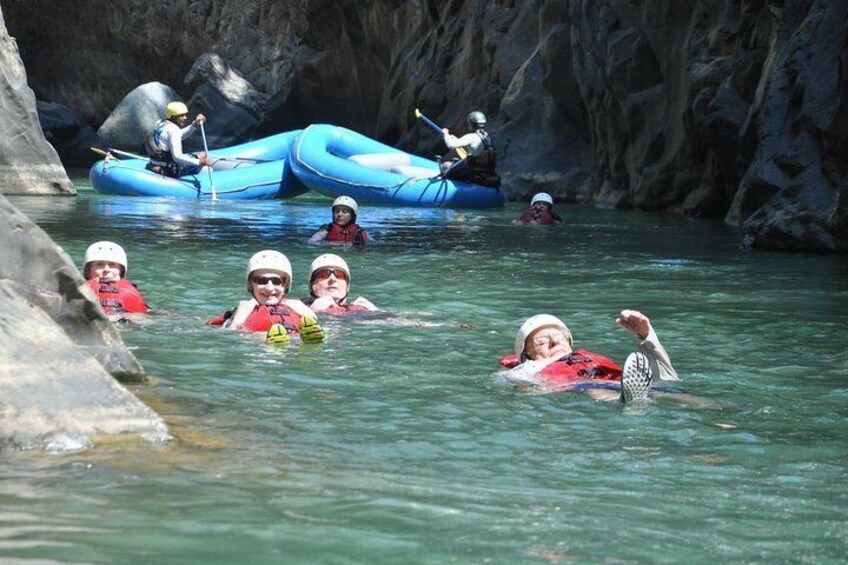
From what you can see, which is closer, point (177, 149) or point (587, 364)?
point (587, 364)

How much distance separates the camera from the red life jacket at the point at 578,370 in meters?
8.03

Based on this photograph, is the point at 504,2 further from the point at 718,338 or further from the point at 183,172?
the point at 718,338

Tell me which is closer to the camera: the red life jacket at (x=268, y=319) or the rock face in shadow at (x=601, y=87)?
the red life jacket at (x=268, y=319)

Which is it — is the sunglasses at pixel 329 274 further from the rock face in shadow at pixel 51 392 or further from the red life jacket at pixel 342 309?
the rock face in shadow at pixel 51 392

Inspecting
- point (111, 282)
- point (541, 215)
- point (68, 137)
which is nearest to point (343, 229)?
point (541, 215)

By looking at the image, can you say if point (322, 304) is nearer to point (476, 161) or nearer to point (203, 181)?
point (476, 161)

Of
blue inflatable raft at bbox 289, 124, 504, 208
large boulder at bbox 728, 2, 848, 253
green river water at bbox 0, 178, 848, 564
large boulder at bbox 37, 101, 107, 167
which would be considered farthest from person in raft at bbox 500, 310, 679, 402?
large boulder at bbox 37, 101, 107, 167

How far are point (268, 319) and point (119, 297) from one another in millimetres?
1277

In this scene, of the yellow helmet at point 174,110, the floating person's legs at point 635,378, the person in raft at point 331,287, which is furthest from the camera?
the yellow helmet at point 174,110

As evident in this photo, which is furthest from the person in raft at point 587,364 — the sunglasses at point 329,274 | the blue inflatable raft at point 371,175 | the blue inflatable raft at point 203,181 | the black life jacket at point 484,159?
the blue inflatable raft at point 203,181

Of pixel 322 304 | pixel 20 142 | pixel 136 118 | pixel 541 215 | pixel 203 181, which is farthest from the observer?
pixel 136 118

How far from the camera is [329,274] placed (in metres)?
11.1

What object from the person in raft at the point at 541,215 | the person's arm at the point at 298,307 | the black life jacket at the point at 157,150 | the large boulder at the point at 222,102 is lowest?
the person's arm at the point at 298,307

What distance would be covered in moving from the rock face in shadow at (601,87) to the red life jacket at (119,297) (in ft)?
29.0
